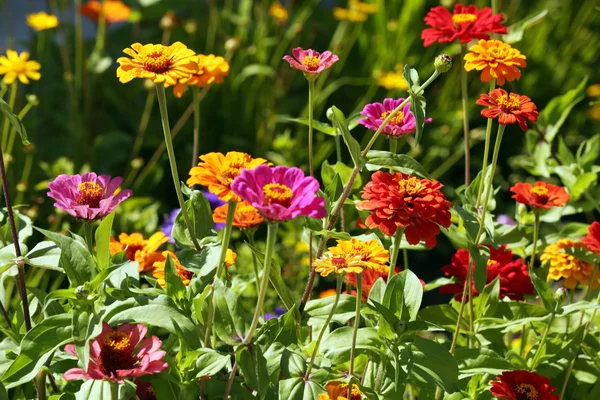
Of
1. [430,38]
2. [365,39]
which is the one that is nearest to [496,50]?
[430,38]

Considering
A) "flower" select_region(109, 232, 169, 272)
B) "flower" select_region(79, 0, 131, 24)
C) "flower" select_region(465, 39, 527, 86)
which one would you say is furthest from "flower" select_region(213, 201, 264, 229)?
"flower" select_region(79, 0, 131, 24)

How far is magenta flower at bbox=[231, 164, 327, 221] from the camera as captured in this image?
66 cm

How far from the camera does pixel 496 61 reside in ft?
3.10

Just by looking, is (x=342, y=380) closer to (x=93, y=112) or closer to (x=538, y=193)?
(x=538, y=193)

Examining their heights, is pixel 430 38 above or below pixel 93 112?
above

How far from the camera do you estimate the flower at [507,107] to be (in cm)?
88

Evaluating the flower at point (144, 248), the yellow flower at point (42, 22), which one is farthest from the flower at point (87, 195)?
the yellow flower at point (42, 22)

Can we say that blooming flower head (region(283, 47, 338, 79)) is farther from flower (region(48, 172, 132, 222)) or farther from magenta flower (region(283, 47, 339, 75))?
flower (region(48, 172, 132, 222))

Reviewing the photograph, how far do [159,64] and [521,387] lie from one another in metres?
0.53

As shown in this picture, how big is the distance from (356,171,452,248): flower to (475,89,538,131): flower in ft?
0.37

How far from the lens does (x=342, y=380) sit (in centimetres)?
83

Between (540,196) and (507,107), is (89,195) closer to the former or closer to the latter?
(507,107)

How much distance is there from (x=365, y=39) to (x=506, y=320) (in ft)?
5.28

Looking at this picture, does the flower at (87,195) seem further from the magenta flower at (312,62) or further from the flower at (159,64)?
the magenta flower at (312,62)
